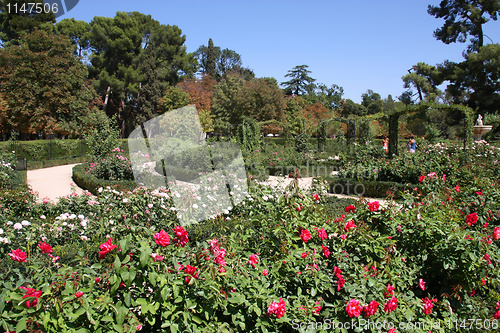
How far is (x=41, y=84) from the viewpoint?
19516mm

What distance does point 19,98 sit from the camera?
1892cm

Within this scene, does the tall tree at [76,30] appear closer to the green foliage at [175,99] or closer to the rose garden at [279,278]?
the green foliage at [175,99]

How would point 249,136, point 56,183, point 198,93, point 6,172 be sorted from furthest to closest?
point 198,93
point 249,136
point 56,183
point 6,172

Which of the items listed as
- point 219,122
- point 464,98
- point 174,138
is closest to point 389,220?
point 174,138

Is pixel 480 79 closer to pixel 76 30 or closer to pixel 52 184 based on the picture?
pixel 52 184

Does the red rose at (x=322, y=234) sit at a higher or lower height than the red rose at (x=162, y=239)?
lower

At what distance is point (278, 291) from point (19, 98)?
2176 cm

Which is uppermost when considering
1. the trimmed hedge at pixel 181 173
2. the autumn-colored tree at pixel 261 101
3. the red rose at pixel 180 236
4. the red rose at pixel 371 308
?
the autumn-colored tree at pixel 261 101

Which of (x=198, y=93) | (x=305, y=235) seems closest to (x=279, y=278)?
(x=305, y=235)

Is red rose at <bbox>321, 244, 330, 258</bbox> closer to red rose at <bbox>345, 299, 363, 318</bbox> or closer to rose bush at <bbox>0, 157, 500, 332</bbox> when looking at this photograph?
rose bush at <bbox>0, 157, 500, 332</bbox>

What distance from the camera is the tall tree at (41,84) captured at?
747 inches

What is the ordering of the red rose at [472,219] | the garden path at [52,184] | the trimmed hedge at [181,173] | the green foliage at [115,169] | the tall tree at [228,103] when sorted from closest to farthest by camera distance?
1. the red rose at [472,219]
2. the garden path at [52,184]
3. the green foliage at [115,169]
4. the trimmed hedge at [181,173]
5. the tall tree at [228,103]

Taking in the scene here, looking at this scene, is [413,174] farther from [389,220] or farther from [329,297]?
[329,297]

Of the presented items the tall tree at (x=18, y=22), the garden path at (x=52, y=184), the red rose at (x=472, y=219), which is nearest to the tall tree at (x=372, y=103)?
the tall tree at (x=18, y=22)
